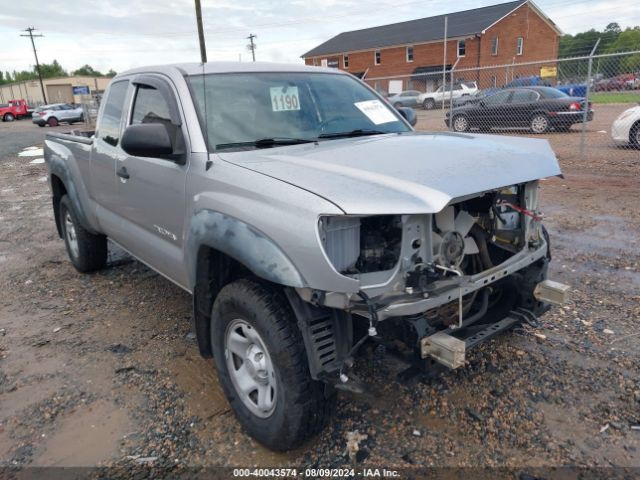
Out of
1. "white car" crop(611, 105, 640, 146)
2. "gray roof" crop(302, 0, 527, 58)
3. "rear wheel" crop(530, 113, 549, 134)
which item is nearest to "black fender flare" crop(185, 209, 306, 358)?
"white car" crop(611, 105, 640, 146)

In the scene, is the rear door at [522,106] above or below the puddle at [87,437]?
above

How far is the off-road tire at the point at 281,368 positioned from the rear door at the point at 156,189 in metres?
0.78

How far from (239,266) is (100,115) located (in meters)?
2.62

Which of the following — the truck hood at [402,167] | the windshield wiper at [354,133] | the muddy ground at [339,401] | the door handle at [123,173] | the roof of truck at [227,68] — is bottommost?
the muddy ground at [339,401]

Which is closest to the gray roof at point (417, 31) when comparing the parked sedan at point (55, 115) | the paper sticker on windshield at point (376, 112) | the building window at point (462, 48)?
the building window at point (462, 48)

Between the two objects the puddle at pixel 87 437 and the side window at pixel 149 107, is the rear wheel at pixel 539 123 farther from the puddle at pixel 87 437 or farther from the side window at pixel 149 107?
the puddle at pixel 87 437

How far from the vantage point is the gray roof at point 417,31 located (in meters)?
42.3

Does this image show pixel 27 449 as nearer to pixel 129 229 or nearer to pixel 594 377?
pixel 129 229

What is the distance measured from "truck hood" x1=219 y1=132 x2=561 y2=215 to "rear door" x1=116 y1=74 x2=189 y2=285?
1.40ft

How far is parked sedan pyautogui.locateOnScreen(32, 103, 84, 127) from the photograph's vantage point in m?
34.2

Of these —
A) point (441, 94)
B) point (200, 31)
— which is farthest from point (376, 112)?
point (441, 94)

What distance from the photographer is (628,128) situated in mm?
11016

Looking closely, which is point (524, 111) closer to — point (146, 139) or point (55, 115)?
point (146, 139)

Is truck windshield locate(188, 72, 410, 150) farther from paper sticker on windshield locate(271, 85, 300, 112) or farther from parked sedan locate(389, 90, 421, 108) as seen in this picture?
parked sedan locate(389, 90, 421, 108)
